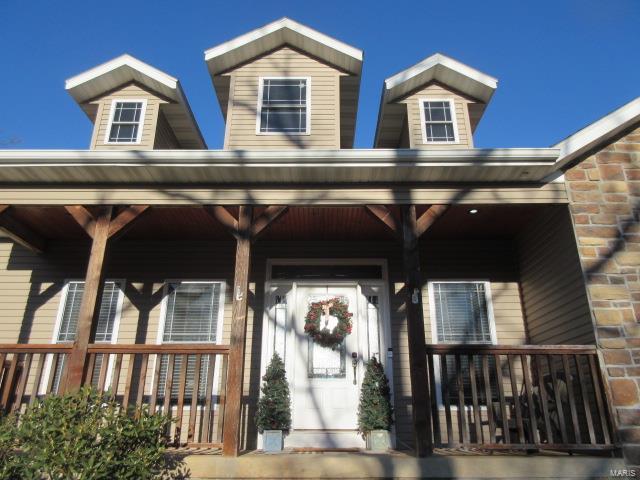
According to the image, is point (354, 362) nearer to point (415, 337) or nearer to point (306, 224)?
point (415, 337)

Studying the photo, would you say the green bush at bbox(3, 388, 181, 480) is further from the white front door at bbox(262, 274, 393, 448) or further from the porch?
the white front door at bbox(262, 274, 393, 448)

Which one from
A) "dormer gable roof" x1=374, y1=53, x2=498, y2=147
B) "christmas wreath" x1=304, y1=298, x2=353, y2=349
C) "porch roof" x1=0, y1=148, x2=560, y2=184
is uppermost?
"dormer gable roof" x1=374, y1=53, x2=498, y2=147

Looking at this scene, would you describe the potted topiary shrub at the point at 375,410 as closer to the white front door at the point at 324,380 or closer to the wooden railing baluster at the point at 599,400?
the white front door at the point at 324,380

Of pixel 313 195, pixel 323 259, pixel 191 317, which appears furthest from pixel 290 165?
pixel 191 317

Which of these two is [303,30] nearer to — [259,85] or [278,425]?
[259,85]

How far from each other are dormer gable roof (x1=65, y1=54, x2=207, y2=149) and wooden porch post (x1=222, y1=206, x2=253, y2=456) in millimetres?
3141

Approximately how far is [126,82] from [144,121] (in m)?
0.78

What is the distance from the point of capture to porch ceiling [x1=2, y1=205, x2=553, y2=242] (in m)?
5.98

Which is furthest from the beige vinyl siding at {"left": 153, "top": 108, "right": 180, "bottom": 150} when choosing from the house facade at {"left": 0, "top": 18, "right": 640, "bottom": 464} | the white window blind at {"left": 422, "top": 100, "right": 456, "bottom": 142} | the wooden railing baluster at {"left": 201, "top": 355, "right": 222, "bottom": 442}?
the white window blind at {"left": 422, "top": 100, "right": 456, "bottom": 142}

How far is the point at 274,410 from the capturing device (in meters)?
5.62

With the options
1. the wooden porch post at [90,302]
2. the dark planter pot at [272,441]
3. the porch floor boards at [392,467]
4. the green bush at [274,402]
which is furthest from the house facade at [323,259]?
the green bush at [274,402]

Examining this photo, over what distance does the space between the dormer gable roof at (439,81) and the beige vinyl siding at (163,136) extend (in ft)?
11.6

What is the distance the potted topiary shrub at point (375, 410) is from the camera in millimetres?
Result: 5535

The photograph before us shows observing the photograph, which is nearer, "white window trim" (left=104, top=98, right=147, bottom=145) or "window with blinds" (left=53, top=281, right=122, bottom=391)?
"window with blinds" (left=53, top=281, right=122, bottom=391)
